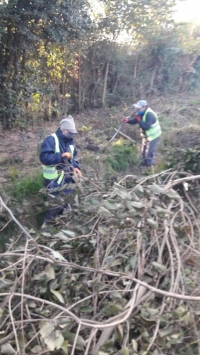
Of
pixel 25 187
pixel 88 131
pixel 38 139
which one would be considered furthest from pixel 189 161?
pixel 88 131

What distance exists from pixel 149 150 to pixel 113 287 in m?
5.51

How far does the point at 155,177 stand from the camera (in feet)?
11.8

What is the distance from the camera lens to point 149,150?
7.72 meters

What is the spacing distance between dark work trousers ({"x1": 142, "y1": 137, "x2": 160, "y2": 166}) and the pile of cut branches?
174 inches

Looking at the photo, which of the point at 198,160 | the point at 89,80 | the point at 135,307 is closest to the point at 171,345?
the point at 135,307

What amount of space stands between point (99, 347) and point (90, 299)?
386 mm

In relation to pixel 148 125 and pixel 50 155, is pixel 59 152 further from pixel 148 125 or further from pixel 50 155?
pixel 148 125

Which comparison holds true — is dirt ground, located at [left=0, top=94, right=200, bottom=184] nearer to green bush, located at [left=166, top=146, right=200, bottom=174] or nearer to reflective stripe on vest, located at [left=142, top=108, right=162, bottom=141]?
reflective stripe on vest, located at [left=142, top=108, right=162, bottom=141]

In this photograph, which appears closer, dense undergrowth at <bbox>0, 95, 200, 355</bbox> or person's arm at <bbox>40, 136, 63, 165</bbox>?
dense undergrowth at <bbox>0, 95, 200, 355</bbox>

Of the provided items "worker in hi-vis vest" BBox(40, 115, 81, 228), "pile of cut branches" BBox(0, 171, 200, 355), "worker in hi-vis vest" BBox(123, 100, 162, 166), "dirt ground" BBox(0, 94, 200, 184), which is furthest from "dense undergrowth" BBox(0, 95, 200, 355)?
"worker in hi-vis vest" BBox(123, 100, 162, 166)

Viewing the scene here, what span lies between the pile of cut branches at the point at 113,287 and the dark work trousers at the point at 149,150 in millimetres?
4407

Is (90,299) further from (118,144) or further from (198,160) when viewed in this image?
(118,144)

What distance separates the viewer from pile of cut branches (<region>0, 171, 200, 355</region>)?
2.05 m

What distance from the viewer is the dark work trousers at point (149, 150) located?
7.46m
